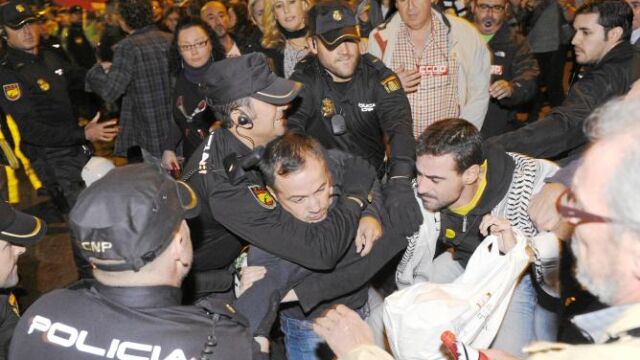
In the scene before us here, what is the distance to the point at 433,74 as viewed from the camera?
4824 mm

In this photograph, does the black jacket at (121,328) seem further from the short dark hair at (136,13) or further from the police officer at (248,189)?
the short dark hair at (136,13)

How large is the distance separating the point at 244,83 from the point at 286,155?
54 cm

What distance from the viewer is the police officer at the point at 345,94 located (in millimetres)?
4035

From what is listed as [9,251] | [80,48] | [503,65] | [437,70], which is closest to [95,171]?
[9,251]

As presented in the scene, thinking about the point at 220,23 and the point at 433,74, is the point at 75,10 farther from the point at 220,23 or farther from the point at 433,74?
the point at 433,74

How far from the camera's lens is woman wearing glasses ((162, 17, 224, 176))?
4.94 metres

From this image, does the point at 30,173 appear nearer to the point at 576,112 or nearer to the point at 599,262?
the point at 576,112

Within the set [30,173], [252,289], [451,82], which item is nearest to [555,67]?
[451,82]

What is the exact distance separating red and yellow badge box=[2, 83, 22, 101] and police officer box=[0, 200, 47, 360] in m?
2.76

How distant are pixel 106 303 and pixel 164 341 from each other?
24 centimetres

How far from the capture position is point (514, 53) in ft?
19.0

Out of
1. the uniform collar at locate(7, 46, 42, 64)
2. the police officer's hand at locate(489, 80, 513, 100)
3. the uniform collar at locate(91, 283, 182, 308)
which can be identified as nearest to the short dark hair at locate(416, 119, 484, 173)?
the uniform collar at locate(91, 283, 182, 308)

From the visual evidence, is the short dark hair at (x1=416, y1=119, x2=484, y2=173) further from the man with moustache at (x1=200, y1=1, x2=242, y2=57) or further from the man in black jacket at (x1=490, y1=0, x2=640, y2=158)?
the man with moustache at (x1=200, y1=1, x2=242, y2=57)

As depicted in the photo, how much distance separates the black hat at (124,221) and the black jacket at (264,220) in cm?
78
